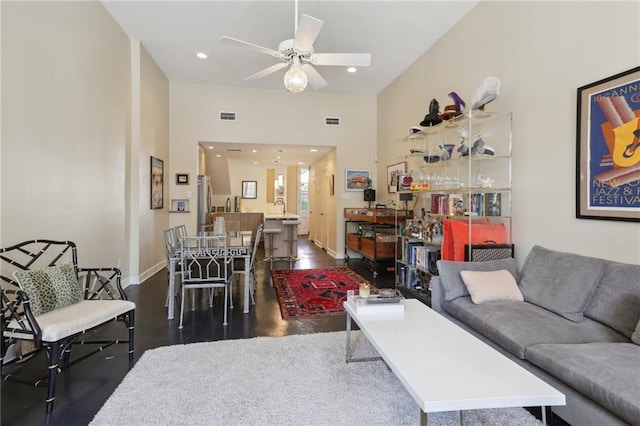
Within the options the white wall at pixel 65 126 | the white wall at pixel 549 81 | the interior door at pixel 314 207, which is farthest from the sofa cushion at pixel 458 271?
the interior door at pixel 314 207

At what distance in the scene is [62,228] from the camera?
10.0 ft

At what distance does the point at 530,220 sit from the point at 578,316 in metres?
1.13

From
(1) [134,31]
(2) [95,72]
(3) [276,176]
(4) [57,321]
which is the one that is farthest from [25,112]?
(3) [276,176]

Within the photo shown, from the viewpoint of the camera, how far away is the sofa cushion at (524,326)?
1956mm

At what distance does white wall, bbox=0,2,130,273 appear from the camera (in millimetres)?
2434

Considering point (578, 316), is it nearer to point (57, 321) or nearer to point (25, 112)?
point (57, 321)

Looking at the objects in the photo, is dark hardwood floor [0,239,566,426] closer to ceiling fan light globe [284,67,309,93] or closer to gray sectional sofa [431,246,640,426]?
gray sectional sofa [431,246,640,426]

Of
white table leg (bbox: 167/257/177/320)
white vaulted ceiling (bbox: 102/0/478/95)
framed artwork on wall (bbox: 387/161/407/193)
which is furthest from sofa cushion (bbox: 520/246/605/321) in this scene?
white table leg (bbox: 167/257/177/320)

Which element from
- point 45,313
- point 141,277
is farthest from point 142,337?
point 141,277

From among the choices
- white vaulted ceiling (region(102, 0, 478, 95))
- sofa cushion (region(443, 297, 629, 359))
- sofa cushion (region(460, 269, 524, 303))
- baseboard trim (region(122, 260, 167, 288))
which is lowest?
baseboard trim (region(122, 260, 167, 288))

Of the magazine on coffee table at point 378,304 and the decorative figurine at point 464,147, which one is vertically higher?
the decorative figurine at point 464,147

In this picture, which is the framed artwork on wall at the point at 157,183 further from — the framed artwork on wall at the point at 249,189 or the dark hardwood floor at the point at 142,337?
the framed artwork on wall at the point at 249,189

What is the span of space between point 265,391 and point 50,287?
164cm

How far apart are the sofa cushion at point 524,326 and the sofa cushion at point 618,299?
2.3 inches
